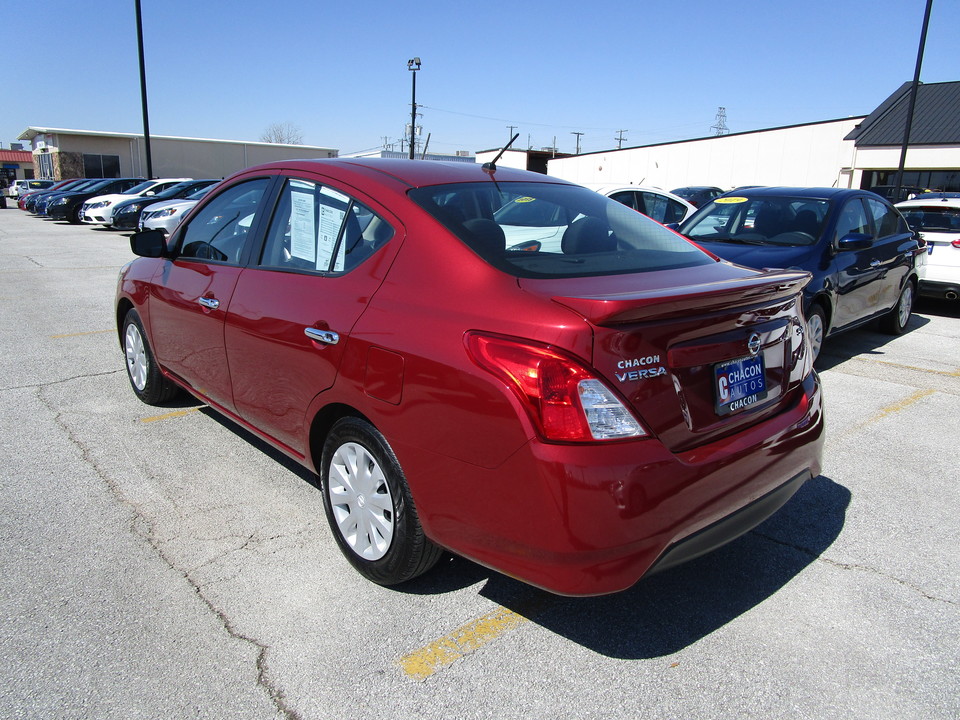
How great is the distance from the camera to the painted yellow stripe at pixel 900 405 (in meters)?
5.15

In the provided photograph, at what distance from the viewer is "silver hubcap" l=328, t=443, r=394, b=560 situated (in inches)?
107

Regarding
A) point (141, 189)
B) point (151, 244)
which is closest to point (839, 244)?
point (151, 244)

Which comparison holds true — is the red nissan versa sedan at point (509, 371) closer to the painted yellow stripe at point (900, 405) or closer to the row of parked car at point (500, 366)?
the row of parked car at point (500, 366)

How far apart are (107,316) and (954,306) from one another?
11.7m

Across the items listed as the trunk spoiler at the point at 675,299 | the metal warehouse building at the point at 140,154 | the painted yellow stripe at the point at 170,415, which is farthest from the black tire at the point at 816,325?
the metal warehouse building at the point at 140,154

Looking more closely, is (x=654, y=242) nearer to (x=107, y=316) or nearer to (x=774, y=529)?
(x=774, y=529)

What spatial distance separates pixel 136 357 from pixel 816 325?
5467 mm

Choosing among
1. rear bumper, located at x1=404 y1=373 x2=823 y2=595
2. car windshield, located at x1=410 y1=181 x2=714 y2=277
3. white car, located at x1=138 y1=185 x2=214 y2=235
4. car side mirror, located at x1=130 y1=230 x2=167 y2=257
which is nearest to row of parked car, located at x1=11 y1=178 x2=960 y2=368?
car windshield, located at x1=410 y1=181 x2=714 y2=277

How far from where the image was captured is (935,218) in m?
9.57

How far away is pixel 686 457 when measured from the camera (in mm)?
2289

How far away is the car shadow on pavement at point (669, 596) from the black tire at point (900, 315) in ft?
18.3

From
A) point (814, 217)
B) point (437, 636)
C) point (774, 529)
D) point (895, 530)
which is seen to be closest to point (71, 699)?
point (437, 636)

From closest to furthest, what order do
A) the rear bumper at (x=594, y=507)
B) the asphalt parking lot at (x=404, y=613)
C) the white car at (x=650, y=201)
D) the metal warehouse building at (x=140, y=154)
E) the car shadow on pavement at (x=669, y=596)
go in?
the rear bumper at (x=594, y=507) < the asphalt parking lot at (x=404, y=613) < the car shadow on pavement at (x=669, y=596) < the white car at (x=650, y=201) < the metal warehouse building at (x=140, y=154)

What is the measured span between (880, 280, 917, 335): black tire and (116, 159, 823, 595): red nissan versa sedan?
5886 millimetres
